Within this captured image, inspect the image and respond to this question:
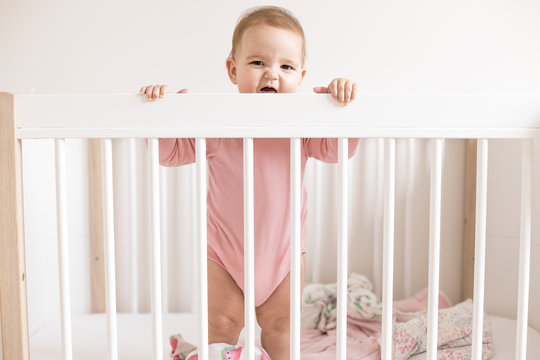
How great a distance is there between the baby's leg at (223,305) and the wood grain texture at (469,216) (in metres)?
0.94

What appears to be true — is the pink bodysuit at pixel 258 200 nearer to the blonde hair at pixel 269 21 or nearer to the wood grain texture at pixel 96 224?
the blonde hair at pixel 269 21

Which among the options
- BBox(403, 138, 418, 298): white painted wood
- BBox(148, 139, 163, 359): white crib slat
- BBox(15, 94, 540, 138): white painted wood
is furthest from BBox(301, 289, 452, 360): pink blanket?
BBox(15, 94, 540, 138): white painted wood

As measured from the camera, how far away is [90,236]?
166cm


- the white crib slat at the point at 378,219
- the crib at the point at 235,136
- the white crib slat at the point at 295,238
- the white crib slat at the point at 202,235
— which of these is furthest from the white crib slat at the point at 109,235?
the white crib slat at the point at 378,219

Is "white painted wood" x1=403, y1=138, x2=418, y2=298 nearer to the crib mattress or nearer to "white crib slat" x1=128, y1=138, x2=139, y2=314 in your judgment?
the crib mattress

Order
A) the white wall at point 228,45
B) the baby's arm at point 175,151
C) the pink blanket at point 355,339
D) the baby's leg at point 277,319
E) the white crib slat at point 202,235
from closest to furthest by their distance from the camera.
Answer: the white crib slat at point 202,235, the baby's arm at point 175,151, the baby's leg at point 277,319, the pink blanket at point 355,339, the white wall at point 228,45

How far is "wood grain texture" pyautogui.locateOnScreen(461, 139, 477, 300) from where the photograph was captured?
1.62m

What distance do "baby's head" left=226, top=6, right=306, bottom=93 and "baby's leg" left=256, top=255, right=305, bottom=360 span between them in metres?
0.41

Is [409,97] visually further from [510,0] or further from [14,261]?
[510,0]

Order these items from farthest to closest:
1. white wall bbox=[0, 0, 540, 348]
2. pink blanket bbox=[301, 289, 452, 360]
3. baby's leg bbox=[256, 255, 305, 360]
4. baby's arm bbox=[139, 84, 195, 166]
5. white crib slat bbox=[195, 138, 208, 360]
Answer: white wall bbox=[0, 0, 540, 348] → pink blanket bbox=[301, 289, 452, 360] → baby's leg bbox=[256, 255, 305, 360] → baby's arm bbox=[139, 84, 195, 166] → white crib slat bbox=[195, 138, 208, 360]

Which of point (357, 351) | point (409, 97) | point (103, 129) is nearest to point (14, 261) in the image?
point (103, 129)

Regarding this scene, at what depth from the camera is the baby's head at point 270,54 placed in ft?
3.12

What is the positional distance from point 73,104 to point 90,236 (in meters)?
1.02

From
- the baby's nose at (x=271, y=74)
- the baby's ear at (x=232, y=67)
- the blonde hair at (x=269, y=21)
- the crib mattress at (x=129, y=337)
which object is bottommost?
the crib mattress at (x=129, y=337)
